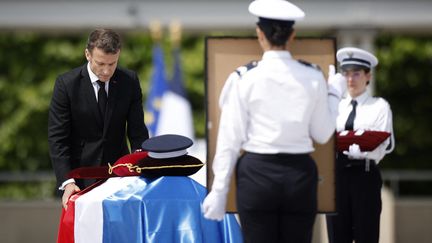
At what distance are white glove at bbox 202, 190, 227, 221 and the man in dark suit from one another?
4.14ft

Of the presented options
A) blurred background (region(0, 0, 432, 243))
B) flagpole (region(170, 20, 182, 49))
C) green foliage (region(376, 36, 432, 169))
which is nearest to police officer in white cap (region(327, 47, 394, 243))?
blurred background (region(0, 0, 432, 243))

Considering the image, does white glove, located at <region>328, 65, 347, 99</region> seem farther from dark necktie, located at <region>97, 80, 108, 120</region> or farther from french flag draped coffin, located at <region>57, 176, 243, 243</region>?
dark necktie, located at <region>97, 80, 108, 120</region>

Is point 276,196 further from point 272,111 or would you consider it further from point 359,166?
point 359,166

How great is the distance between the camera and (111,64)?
5.87 m

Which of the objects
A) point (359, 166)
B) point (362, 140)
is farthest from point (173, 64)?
point (362, 140)

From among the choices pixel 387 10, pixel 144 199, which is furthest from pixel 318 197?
pixel 387 10

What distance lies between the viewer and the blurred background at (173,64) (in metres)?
11.7

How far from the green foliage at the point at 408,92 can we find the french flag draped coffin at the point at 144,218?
1347cm

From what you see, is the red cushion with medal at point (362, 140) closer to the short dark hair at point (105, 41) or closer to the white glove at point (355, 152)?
the white glove at point (355, 152)

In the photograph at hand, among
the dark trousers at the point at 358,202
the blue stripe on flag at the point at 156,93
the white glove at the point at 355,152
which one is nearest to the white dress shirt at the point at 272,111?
the white glove at the point at 355,152

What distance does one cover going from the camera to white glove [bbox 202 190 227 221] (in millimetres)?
4805

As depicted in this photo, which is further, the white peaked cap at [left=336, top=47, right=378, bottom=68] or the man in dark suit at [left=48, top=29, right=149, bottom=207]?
the white peaked cap at [left=336, top=47, right=378, bottom=68]

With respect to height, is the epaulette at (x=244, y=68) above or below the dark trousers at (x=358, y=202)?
above

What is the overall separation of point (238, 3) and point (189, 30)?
37.2 inches
